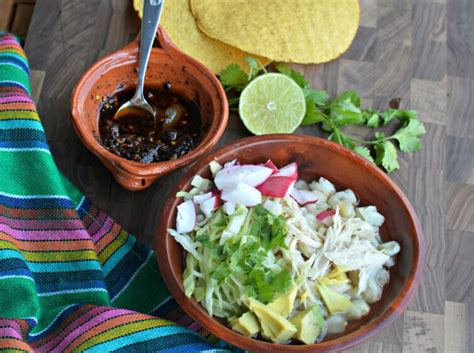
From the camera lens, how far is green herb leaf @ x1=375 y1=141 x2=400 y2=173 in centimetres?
191

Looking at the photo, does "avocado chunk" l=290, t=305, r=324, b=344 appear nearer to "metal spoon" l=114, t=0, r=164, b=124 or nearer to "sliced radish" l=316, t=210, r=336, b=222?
"sliced radish" l=316, t=210, r=336, b=222

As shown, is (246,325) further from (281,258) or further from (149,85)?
(149,85)

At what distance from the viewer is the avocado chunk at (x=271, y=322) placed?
1496 millimetres

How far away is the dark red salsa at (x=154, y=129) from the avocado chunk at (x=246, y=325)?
474 mm

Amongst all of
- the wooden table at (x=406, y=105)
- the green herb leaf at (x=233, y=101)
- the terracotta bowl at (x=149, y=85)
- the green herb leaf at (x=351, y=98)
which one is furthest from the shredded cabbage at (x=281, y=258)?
the green herb leaf at (x=351, y=98)

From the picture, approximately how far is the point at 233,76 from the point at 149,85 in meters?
0.24

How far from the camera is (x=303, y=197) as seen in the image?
1726 millimetres

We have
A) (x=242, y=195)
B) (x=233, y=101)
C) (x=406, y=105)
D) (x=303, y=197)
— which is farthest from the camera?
(x=406, y=105)

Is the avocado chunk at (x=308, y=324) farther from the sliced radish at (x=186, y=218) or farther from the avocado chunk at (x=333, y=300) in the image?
the sliced radish at (x=186, y=218)

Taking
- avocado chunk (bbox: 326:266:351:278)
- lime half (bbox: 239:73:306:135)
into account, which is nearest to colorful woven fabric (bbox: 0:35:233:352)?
avocado chunk (bbox: 326:266:351:278)

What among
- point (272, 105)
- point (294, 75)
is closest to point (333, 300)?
point (272, 105)

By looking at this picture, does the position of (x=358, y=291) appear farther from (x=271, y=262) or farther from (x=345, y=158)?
(x=345, y=158)

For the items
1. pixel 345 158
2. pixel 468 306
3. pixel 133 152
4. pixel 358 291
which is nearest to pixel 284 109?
pixel 345 158

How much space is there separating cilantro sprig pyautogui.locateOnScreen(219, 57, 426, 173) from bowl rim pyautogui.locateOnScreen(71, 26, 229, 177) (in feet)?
0.49
